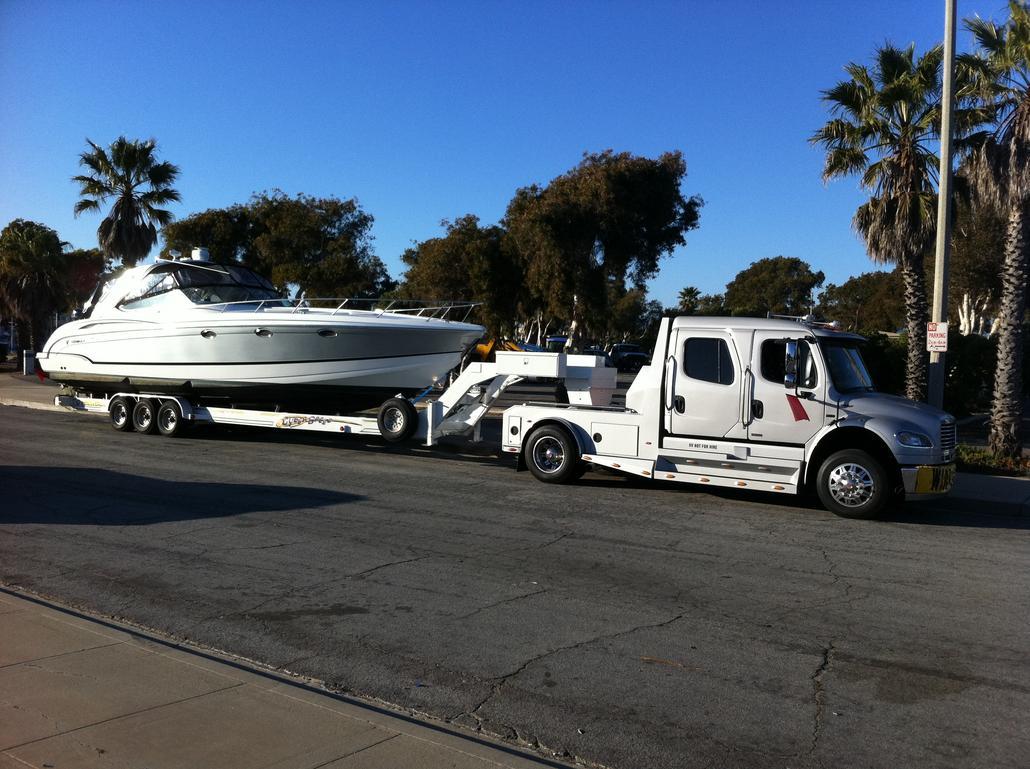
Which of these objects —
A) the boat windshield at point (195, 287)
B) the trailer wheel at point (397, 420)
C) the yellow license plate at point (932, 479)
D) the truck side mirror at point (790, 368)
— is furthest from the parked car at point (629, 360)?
the yellow license plate at point (932, 479)

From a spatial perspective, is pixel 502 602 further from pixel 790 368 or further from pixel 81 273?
pixel 81 273

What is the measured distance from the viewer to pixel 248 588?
7160 millimetres

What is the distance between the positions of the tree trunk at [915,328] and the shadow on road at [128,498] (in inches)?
499

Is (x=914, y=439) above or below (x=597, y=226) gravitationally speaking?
below

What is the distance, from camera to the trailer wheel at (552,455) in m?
12.4

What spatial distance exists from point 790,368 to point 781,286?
8243 centimetres

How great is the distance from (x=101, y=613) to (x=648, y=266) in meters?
33.3

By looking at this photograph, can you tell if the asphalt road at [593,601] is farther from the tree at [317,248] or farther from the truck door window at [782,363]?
the tree at [317,248]

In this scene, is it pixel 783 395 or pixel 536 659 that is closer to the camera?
pixel 536 659

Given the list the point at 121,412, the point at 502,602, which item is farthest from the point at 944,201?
the point at 121,412

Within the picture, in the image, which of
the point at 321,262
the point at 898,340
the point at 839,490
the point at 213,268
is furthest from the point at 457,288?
the point at 839,490

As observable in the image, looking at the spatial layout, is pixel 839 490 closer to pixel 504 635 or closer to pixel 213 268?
pixel 504 635

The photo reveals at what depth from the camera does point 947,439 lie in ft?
34.3

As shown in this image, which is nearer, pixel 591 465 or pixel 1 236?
pixel 591 465
